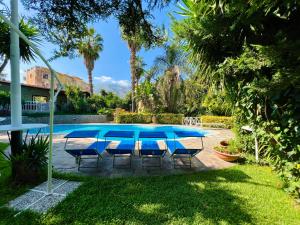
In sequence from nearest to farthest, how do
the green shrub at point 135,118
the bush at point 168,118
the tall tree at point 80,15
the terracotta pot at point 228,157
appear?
1. the tall tree at point 80,15
2. the terracotta pot at point 228,157
3. the bush at point 168,118
4. the green shrub at point 135,118

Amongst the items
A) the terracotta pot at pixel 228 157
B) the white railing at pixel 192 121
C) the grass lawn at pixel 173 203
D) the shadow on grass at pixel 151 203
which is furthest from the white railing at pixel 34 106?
the terracotta pot at pixel 228 157

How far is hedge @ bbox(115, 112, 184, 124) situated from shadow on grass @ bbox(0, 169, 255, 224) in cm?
1786

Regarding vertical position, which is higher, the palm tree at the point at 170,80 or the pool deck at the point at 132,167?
the palm tree at the point at 170,80

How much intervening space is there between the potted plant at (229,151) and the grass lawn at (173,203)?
1675mm

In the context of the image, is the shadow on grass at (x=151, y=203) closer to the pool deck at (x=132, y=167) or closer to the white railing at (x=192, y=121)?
the pool deck at (x=132, y=167)

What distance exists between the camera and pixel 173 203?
459cm

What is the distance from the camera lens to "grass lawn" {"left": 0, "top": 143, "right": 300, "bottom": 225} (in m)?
3.95

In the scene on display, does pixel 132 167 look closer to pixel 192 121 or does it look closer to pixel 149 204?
pixel 149 204

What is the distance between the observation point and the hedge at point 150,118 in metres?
24.0

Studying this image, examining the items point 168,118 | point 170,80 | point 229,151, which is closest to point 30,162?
point 229,151

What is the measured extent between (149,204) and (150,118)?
1978 centimetres

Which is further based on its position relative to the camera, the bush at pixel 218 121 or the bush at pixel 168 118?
the bush at pixel 168 118

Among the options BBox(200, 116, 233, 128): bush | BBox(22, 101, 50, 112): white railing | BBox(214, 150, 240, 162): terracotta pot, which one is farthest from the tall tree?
BBox(22, 101, 50, 112): white railing

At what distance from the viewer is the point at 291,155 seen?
4.42 meters
